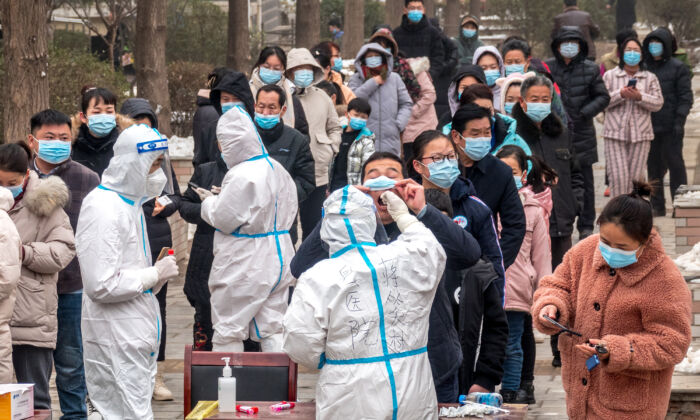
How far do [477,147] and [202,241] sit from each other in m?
2.01

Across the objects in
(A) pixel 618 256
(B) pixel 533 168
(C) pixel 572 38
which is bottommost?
(A) pixel 618 256

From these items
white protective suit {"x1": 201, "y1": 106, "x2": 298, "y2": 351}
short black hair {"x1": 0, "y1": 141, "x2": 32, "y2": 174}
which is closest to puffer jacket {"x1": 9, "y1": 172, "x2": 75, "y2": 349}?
short black hair {"x1": 0, "y1": 141, "x2": 32, "y2": 174}

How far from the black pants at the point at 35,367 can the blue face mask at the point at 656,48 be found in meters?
8.49

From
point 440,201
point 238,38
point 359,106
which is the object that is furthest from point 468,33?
point 440,201

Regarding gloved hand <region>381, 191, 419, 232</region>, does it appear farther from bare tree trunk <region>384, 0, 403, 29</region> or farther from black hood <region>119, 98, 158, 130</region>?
bare tree trunk <region>384, 0, 403, 29</region>

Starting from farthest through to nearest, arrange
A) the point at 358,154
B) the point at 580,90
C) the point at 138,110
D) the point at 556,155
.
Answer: the point at 580,90
the point at 358,154
the point at 556,155
the point at 138,110

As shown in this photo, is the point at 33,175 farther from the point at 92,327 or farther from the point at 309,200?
the point at 309,200

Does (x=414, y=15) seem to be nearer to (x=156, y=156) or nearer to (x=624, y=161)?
(x=624, y=161)

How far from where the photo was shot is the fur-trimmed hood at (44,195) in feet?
21.0

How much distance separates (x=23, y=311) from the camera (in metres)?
6.36

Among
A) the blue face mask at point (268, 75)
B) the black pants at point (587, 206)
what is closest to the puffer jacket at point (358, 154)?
the blue face mask at point (268, 75)

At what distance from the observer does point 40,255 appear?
6.32m

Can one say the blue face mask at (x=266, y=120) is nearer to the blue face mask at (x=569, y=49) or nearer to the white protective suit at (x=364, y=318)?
the white protective suit at (x=364, y=318)

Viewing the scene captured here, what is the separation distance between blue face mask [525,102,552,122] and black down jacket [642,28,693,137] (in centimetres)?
477
